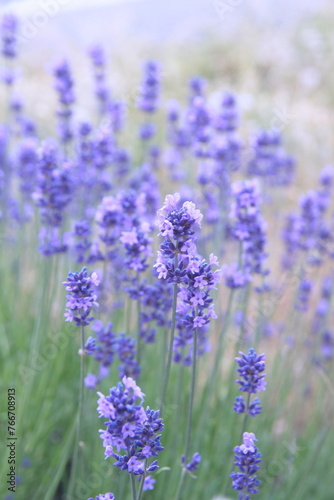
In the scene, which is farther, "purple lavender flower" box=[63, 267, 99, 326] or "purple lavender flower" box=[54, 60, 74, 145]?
"purple lavender flower" box=[54, 60, 74, 145]

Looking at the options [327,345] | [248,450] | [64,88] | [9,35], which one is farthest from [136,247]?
[9,35]

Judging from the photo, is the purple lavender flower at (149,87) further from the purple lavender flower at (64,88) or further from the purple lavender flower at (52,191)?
the purple lavender flower at (52,191)

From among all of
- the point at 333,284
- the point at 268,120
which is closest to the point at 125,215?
the point at 333,284

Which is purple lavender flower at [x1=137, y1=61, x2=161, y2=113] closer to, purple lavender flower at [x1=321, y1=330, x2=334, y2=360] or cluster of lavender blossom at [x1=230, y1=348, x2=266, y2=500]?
purple lavender flower at [x1=321, y1=330, x2=334, y2=360]

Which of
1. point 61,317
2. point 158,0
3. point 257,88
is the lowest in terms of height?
point 61,317

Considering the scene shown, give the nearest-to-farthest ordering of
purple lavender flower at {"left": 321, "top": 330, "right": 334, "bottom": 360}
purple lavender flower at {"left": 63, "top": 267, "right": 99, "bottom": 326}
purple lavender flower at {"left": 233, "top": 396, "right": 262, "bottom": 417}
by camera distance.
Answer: purple lavender flower at {"left": 63, "top": 267, "right": 99, "bottom": 326}, purple lavender flower at {"left": 233, "top": 396, "right": 262, "bottom": 417}, purple lavender flower at {"left": 321, "top": 330, "right": 334, "bottom": 360}

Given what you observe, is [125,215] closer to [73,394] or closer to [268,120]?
[73,394]

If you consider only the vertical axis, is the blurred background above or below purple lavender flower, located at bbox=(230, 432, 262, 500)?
above

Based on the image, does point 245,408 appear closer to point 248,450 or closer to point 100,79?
point 248,450

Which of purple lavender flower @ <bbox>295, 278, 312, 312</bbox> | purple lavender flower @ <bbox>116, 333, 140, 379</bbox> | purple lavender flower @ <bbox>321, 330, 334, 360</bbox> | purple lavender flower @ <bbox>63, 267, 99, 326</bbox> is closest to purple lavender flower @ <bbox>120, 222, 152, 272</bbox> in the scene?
purple lavender flower @ <bbox>116, 333, 140, 379</bbox>
